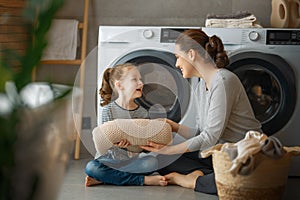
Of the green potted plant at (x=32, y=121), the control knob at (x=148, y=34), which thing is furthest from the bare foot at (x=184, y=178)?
the green potted plant at (x=32, y=121)

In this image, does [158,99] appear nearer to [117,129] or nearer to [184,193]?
[117,129]

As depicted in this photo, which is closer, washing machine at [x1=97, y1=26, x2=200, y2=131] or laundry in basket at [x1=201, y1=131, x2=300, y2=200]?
laundry in basket at [x1=201, y1=131, x2=300, y2=200]

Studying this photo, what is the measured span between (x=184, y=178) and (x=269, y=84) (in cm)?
74

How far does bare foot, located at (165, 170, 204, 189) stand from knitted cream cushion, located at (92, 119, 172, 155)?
18cm

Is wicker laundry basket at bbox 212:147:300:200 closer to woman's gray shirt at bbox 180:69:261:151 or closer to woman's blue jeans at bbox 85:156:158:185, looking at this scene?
woman's gray shirt at bbox 180:69:261:151

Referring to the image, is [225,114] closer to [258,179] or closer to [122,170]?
[258,179]

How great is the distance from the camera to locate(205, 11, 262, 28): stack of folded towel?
126 inches

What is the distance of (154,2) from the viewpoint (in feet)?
12.2

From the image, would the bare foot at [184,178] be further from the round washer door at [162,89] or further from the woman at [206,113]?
the round washer door at [162,89]

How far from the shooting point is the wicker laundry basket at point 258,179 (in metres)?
2.38

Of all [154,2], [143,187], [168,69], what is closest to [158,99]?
[168,69]

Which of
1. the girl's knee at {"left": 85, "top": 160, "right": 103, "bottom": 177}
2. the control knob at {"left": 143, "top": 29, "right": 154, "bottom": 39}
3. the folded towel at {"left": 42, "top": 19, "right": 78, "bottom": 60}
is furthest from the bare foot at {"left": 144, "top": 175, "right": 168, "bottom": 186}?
the folded towel at {"left": 42, "top": 19, "right": 78, "bottom": 60}

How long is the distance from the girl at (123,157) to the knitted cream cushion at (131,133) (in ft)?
0.09

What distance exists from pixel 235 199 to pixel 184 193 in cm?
35
